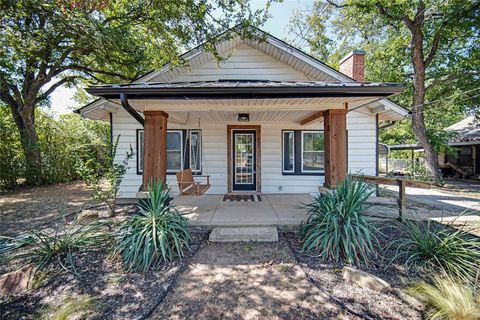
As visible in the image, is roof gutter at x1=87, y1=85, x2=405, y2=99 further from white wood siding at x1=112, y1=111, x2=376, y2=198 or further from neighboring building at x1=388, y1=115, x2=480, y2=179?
neighboring building at x1=388, y1=115, x2=480, y2=179

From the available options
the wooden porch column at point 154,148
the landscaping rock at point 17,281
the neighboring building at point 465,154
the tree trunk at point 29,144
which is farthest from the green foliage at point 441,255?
the neighboring building at point 465,154

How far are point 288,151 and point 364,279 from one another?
5.48m

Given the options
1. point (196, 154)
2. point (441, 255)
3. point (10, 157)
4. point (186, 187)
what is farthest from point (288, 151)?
point (10, 157)

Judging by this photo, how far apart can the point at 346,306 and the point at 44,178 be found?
43.7ft

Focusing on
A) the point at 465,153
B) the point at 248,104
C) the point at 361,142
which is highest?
the point at 248,104

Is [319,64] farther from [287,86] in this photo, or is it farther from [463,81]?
[463,81]

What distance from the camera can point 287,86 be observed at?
4109mm

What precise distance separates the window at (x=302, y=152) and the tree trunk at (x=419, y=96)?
7428 mm

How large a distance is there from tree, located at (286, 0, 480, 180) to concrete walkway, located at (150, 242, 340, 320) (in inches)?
479

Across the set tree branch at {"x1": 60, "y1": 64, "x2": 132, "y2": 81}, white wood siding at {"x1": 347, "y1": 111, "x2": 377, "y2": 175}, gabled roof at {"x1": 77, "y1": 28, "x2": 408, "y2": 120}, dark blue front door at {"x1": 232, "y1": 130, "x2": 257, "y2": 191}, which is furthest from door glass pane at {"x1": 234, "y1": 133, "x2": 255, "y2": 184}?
tree branch at {"x1": 60, "y1": 64, "x2": 132, "y2": 81}

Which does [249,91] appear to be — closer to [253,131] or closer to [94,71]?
[253,131]

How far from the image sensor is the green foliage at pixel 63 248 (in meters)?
3.32

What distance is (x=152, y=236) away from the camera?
11.5ft

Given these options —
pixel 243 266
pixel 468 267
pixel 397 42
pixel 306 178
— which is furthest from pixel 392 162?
pixel 243 266
